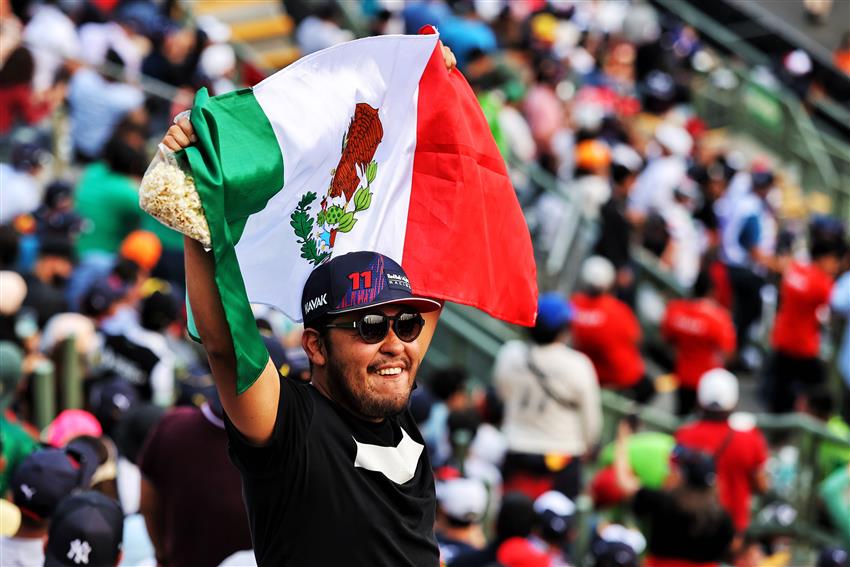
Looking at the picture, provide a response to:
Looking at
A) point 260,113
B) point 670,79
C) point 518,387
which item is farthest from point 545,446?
point 670,79

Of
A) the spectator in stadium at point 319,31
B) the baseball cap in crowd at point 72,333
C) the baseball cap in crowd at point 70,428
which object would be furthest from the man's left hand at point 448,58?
the spectator in stadium at point 319,31

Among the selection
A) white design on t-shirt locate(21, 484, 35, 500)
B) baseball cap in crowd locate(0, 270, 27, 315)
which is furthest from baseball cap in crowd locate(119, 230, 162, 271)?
white design on t-shirt locate(21, 484, 35, 500)

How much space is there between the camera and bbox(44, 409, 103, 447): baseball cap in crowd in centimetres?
568

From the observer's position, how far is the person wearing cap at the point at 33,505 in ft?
15.0

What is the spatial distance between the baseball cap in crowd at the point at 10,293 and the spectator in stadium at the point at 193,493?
2.18 metres

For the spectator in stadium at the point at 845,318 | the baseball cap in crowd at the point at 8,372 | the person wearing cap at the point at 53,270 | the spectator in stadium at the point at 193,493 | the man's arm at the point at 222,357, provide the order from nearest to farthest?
the man's arm at the point at 222,357
the spectator in stadium at the point at 193,493
the baseball cap in crowd at the point at 8,372
the person wearing cap at the point at 53,270
the spectator in stadium at the point at 845,318

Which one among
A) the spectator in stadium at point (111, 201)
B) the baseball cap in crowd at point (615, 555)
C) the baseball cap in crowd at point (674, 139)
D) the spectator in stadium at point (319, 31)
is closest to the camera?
the baseball cap in crowd at point (615, 555)

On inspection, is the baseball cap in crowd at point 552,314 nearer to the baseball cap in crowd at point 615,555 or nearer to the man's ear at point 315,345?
the baseball cap in crowd at point 615,555

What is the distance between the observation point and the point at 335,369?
3.39m

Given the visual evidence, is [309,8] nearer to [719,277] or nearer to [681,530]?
[719,277]

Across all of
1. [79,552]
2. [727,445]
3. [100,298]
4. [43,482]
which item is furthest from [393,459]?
[727,445]

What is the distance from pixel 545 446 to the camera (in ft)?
27.2

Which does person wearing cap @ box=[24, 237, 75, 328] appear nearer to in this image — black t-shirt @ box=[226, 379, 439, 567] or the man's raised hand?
black t-shirt @ box=[226, 379, 439, 567]

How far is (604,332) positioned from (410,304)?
648cm
